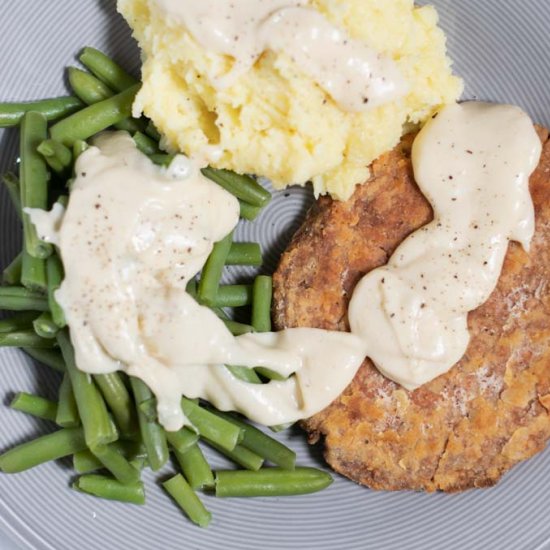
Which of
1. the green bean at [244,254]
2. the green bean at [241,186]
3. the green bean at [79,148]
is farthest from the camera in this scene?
the green bean at [244,254]

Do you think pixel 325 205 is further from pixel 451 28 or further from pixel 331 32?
pixel 451 28

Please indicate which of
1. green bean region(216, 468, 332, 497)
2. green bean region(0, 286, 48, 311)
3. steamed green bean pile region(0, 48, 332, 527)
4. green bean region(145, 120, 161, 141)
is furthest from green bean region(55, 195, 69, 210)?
green bean region(216, 468, 332, 497)

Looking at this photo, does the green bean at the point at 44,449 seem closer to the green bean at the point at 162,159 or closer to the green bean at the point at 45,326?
the green bean at the point at 45,326

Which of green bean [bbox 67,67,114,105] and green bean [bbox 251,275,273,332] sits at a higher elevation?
green bean [bbox 67,67,114,105]

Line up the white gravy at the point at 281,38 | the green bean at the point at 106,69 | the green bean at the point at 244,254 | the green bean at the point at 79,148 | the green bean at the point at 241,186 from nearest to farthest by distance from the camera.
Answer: the white gravy at the point at 281,38, the green bean at the point at 79,148, the green bean at the point at 241,186, the green bean at the point at 106,69, the green bean at the point at 244,254

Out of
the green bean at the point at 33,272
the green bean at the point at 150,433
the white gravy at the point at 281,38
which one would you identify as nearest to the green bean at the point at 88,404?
the green bean at the point at 150,433

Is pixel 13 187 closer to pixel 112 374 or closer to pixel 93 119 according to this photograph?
pixel 93 119

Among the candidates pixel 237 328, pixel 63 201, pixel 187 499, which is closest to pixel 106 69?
pixel 63 201

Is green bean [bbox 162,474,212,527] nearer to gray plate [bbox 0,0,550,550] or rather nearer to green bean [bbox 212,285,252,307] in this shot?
gray plate [bbox 0,0,550,550]
